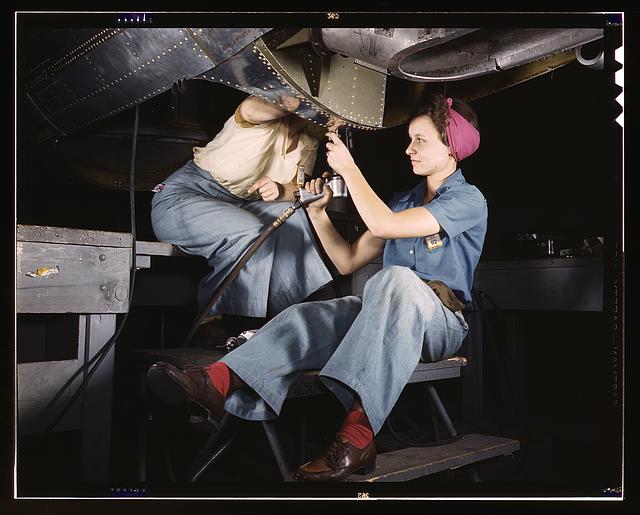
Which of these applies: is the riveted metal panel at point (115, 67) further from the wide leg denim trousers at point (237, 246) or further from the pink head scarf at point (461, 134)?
the pink head scarf at point (461, 134)

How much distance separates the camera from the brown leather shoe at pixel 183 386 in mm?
1486

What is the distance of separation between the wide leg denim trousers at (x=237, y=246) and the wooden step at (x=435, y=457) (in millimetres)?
486

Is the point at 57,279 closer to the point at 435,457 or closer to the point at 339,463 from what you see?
the point at 339,463

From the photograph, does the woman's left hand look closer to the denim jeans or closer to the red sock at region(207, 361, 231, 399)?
the denim jeans

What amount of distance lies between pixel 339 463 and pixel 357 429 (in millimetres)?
95

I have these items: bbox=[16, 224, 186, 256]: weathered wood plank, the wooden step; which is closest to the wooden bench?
the wooden step

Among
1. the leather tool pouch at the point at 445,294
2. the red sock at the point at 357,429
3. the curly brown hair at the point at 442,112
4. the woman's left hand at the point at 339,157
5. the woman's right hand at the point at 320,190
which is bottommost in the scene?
the red sock at the point at 357,429

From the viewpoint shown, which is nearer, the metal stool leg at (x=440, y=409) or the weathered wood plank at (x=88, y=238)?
the weathered wood plank at (x=88, y=238)

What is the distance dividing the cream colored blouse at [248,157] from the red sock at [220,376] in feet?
1.53

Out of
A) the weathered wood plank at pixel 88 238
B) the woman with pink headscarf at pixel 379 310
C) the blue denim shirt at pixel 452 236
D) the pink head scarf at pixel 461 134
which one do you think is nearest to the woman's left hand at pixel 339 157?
the woman with pink headscarf at pixel 379 310

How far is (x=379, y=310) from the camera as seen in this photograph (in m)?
1.62

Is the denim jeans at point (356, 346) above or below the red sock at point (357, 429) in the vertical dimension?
above

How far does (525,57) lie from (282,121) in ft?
2.25

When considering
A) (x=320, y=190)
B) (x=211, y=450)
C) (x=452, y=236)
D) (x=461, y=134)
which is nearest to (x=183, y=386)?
(x=211, y=450)
